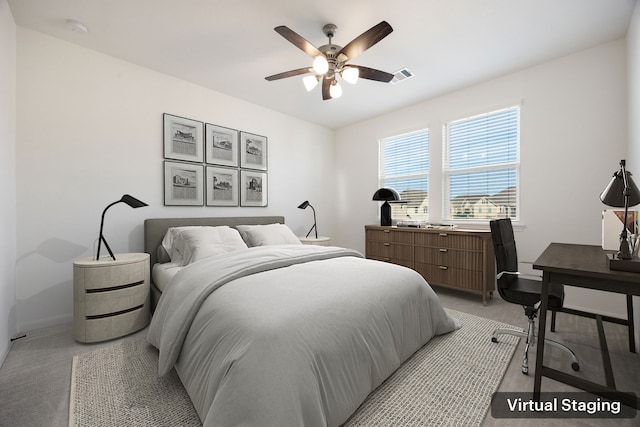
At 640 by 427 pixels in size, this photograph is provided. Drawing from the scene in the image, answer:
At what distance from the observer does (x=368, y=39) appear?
6.66 ft

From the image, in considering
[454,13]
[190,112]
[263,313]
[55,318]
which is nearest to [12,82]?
[190,112]

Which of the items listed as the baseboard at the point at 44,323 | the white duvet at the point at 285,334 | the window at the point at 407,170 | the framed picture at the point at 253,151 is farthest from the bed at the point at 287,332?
the window at the point at 407,170

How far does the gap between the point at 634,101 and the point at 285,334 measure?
341 cm

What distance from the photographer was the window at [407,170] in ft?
13.9

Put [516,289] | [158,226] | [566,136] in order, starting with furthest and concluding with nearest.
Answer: [158,226] → [566,136] → [516,289]

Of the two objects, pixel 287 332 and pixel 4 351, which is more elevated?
pixel 287 332

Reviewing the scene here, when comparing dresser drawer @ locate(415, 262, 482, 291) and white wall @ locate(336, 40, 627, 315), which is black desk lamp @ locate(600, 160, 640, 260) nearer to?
white wall @ locate(336, 40, 627, 315)

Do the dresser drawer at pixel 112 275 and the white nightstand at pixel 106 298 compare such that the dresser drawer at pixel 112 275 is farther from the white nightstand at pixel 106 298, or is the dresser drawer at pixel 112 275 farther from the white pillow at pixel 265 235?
the white pillow at pixel 265 235

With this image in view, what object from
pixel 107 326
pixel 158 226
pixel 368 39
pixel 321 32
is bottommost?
pixel 107 326

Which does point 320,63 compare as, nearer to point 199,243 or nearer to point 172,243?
point 199,243

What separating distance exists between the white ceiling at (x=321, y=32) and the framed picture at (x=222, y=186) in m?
1.15

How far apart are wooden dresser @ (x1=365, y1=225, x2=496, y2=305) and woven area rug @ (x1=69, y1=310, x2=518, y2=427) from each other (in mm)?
1110

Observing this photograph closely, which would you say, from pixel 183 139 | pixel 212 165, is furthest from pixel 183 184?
pixel 183 139

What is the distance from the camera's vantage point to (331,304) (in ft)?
4.98
